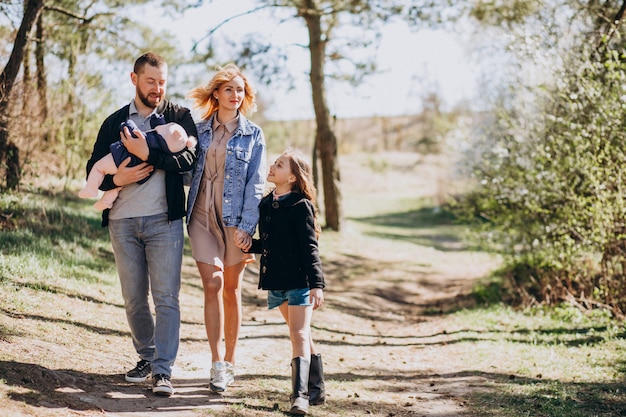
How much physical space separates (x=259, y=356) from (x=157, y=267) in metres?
2.35

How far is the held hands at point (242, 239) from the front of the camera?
15.7 ft

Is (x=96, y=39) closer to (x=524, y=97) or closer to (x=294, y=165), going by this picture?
(x=524, y=97)

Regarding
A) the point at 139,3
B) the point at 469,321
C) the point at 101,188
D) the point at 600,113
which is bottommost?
the point at 469,321

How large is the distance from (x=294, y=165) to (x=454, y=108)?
1469 inches

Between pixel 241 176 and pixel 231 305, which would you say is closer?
pixel 241 176

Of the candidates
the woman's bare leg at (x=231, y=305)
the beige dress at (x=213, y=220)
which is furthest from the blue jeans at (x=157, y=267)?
the woman's bare leg at (x=231, y=305)

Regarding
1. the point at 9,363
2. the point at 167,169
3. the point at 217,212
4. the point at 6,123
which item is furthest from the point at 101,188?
the point at 6,123

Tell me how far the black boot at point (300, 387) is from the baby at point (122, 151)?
1688 millimetres

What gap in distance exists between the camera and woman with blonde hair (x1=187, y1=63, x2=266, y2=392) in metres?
4.82

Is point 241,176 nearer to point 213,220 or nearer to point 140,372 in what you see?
point 213,220

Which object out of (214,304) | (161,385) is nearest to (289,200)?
(214,304)

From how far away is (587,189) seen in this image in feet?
29.6

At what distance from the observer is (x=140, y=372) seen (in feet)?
16.5

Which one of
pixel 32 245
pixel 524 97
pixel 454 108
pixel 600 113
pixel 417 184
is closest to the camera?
pixel 32 245
